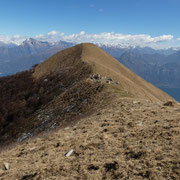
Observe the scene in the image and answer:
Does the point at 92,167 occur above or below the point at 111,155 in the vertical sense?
below

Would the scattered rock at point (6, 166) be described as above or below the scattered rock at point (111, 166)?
below

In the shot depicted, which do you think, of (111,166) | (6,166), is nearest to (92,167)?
(111,166)

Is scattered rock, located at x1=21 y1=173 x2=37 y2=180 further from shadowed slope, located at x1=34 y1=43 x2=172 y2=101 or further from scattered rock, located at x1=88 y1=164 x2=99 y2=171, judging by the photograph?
shadowed slope, located at x1=34 y1=43 x2=172 y2=101

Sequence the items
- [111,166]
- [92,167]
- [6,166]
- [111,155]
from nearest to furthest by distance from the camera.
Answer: [111,166] → [92,167] → [111,155] → [6,166]

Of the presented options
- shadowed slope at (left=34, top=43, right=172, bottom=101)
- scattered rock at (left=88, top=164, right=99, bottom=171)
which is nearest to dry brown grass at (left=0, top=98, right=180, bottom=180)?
scattered rock at (left=88, top=164, right=99, bottom=171)

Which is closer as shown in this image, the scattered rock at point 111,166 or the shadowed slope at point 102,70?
the scattered rock at point 111,166

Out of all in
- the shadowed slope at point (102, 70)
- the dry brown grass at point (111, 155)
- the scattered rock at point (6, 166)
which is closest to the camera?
the dry brown grass at point (111, 155)

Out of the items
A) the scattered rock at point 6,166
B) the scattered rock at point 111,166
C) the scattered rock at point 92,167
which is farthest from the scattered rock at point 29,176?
the scattered rock at point 111,166

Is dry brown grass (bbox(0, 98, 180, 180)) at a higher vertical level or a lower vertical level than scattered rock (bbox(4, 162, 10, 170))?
higher

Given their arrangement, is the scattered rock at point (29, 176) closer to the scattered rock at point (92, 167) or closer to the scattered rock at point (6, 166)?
the scattered rock at point (6, 166)

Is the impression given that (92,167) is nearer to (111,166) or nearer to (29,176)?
(111,166)

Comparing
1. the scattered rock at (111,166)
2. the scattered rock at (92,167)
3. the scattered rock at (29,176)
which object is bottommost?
the scattered rock at (29,176)

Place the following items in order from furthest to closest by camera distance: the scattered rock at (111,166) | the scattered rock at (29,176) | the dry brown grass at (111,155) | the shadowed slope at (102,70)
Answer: the shadowed slope at (102,70), the scattered rock at (29,176), the scattered rock at (111,166), the dry brown grass at (111,155)

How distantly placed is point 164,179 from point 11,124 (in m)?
29.3
